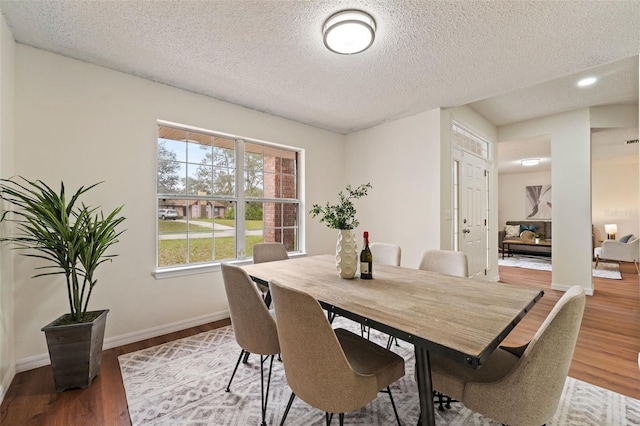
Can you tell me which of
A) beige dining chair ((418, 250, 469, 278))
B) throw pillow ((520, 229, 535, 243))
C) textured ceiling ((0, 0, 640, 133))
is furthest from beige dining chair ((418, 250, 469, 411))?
throw pillow ((520, 229, 535, 243))

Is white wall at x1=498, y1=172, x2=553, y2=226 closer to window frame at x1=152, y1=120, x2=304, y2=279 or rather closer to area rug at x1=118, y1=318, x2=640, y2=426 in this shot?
window frame at x1=152, y1=120, x2=304, y2=279

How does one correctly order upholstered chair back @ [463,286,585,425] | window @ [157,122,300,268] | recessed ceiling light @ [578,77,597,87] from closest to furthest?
upholstered chair back @ [463,286,585,425] → window @ [157,122,300,268] → recessed ceiling light @ [578,77,597,87]

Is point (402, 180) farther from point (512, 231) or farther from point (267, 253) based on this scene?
point (512, 231)

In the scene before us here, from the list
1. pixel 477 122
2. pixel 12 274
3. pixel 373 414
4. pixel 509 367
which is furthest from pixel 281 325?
pixel 477 122

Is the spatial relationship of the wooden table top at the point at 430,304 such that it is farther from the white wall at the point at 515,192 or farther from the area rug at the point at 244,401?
the white wall at the point at 515,192

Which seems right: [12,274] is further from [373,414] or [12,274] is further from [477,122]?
[477,122]

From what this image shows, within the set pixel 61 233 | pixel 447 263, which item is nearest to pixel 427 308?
pixel 447 263

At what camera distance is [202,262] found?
307cm

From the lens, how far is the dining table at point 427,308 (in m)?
0.95

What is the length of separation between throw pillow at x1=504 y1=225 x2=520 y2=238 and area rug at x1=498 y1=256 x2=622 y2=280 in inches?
35.0

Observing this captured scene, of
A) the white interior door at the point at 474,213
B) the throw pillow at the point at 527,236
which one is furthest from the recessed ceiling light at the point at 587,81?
the throw pillow at the point at 527,236

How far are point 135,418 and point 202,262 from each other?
1655 mm

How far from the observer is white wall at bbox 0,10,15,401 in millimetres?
1765

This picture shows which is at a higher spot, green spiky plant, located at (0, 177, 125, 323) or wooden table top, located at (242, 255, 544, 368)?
green spiky plant, located at (0, 177, 125, 323)
